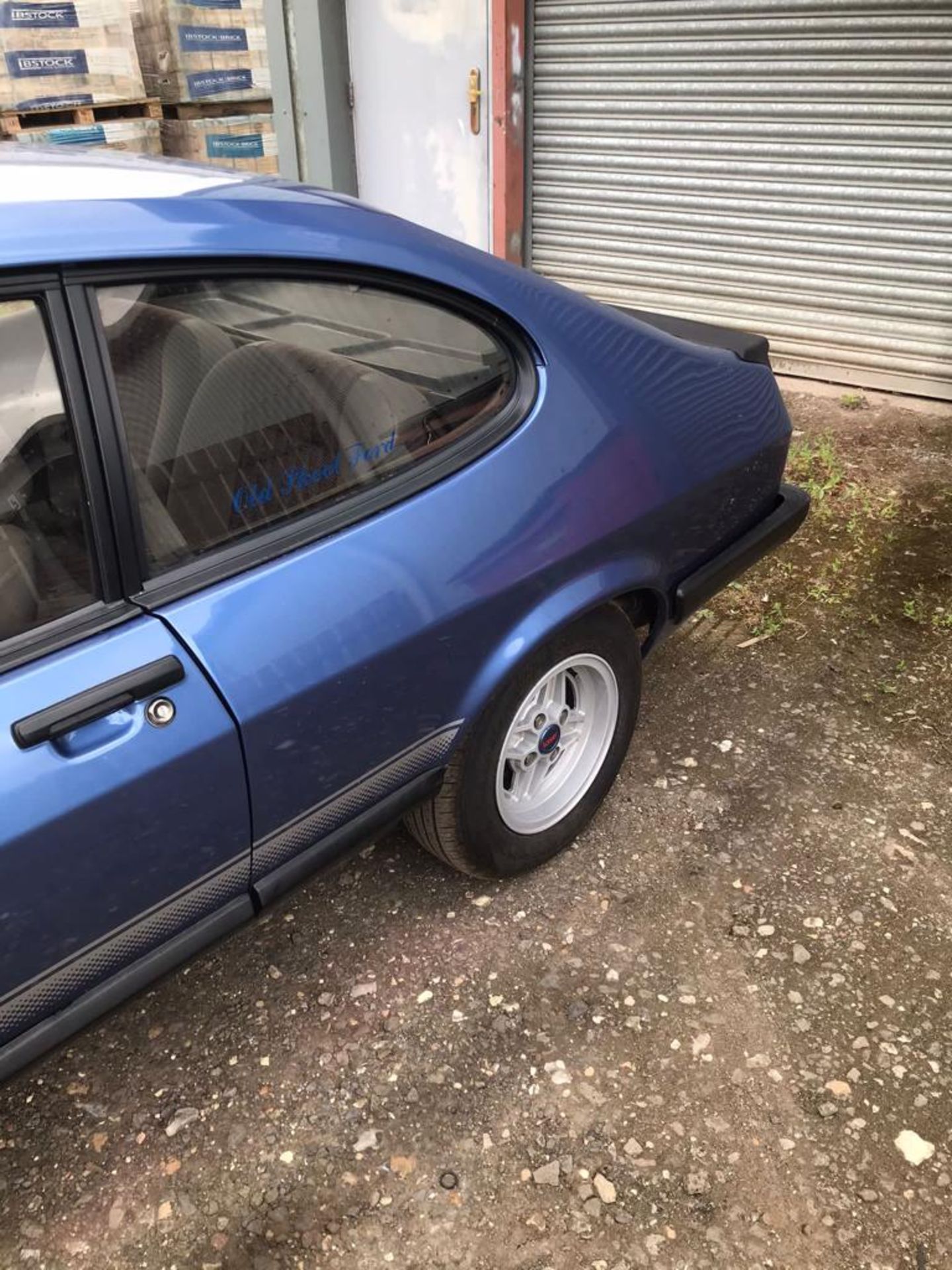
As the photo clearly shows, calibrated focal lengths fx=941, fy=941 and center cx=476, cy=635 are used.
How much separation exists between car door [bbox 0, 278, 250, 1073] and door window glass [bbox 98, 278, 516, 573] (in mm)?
105

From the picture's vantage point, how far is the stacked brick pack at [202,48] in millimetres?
6188

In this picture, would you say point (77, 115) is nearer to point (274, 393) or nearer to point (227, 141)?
point (227, 141)

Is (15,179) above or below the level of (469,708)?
above

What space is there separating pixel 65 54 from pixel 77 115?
1.12ft

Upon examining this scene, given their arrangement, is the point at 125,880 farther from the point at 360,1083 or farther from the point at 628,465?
the point at 628,465

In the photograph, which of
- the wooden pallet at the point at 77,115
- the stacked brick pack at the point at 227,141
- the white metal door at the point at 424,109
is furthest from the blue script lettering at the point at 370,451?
the stacked brick pack at the point at 227,141

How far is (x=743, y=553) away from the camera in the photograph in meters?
2.78

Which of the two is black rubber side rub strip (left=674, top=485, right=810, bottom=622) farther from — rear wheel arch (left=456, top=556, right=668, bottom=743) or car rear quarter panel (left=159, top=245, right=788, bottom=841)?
rear wheel arch (left=456, top=556, right=668, bottom=743)

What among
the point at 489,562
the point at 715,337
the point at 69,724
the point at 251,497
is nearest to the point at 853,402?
the point at 715,337

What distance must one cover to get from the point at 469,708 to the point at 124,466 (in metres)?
0.88

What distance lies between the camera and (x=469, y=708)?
2.05 meters

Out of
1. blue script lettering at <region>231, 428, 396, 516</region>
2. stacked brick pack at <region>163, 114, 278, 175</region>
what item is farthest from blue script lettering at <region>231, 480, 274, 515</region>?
stacked brick pack at <region>163, 114, 278, 175</region>

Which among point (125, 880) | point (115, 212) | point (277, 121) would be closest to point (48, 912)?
point (125, 880)

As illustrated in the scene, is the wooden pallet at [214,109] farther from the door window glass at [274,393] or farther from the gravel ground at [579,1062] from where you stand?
the gravel ground at [579,1062]
